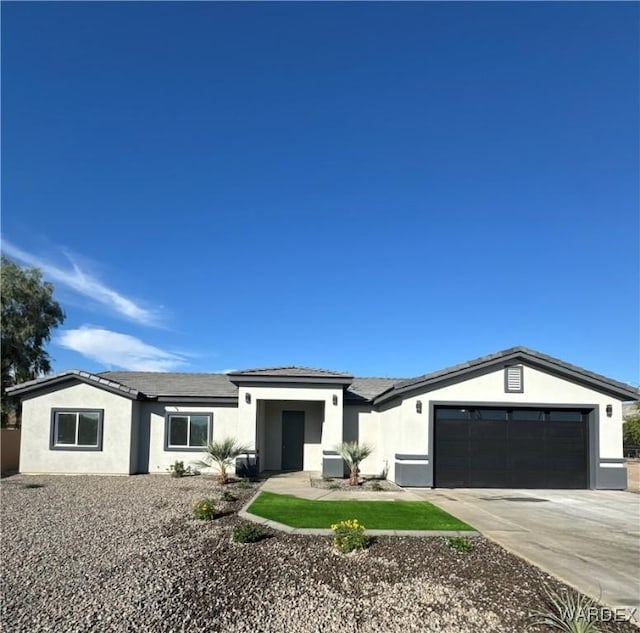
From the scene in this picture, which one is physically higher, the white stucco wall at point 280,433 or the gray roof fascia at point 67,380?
the gray roof fascia at point 67,380

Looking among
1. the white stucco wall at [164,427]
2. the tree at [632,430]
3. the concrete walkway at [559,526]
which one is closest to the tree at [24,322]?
the white stucco wall at [164,427]

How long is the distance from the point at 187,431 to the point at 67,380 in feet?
14.8

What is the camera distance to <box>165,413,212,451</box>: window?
19.0 m

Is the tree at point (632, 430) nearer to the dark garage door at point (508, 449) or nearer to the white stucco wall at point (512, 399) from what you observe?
the white stucco wall at point (512, 399)

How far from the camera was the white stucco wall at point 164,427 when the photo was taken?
62.0 ft

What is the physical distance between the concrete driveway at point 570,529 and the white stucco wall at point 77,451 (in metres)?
10.1

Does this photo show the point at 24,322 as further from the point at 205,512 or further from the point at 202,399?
the point at 205,512

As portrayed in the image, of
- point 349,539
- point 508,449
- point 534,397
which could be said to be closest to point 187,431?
point 508,449

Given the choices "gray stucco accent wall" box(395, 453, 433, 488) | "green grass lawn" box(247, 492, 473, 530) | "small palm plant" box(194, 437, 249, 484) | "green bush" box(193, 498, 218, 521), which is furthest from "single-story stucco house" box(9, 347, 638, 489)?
"green bush" box(193, 498, 218, 521)

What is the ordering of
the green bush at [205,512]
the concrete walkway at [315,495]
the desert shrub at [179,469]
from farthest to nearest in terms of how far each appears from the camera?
1. the desert shrub at [179,469]
2. the green bush at [205,512]
3. the concrete walkway at [315,495]

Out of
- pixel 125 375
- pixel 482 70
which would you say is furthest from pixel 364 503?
pixel 125 375

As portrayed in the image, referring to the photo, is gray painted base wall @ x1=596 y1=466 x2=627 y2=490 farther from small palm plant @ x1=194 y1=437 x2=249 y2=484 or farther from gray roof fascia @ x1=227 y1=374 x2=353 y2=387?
small palm plant @ x1=194 y1=437 x2=249 y2=484

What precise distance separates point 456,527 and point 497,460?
7323 mm

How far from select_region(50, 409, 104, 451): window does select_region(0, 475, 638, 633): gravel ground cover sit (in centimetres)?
873
